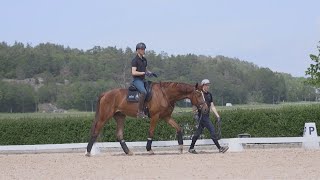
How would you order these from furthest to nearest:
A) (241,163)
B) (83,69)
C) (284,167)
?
(83,69), (241,163), (284,167)

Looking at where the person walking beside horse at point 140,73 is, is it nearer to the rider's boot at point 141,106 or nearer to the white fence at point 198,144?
the rider's boot at point 141,106

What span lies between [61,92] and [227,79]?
683 inches

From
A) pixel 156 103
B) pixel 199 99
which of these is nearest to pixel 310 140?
pixel 199 99

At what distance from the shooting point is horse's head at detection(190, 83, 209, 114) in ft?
47.6

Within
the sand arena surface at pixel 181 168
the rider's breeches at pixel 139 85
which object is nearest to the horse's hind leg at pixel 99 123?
the rider's breeches at pixel 139 85

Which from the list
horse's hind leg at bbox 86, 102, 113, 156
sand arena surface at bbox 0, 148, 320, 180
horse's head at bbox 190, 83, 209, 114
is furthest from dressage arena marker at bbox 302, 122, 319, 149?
horse's hind leg at bbox 86, 102, 113, 156

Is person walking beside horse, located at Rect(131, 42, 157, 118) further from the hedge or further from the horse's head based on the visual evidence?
the hedge

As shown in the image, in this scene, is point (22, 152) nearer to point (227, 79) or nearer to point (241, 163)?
point (241, 163)

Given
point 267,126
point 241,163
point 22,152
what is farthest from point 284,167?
point 22,152

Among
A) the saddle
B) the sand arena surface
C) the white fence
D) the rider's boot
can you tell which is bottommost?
the white fence

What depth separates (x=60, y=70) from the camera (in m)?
71.6

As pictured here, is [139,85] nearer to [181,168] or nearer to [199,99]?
[199,99]

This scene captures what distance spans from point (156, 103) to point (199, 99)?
110 cm

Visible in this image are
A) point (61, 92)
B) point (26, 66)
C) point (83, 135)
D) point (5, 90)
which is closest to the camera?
point (83, 135)
